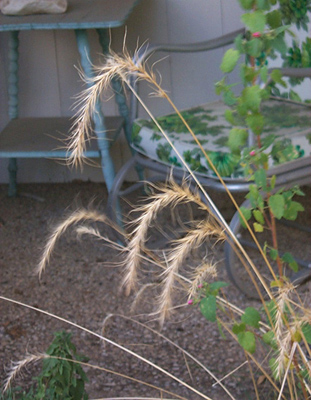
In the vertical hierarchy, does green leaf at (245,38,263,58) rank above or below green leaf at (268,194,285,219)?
above

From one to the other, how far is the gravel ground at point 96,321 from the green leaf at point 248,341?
→ 235 millimetres

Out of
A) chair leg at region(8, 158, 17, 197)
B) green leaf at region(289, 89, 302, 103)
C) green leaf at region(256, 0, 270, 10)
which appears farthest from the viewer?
chair leg at region(8, 158, 17, 197)

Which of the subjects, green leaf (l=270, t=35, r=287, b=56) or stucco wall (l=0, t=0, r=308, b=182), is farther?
stucco wall (l=0, t=0, r=308, b=182)

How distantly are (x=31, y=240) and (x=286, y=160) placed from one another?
1038mm

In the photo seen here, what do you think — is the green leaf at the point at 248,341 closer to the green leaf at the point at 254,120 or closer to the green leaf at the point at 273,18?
the green leaf at the point at 254,120

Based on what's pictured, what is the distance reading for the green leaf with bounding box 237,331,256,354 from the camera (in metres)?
0.96

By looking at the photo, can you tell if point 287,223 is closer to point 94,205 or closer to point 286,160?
point 286,160

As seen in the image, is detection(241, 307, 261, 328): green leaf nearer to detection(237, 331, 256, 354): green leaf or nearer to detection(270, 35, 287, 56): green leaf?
detection(237, 331, 256, 354): green leaf

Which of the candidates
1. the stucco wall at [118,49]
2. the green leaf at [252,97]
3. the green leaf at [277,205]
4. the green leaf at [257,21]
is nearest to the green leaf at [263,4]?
the green leaf at [257,21]

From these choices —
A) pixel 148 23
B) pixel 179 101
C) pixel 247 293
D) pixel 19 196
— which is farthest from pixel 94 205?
pixel 247 293

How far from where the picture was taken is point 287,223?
2.16m

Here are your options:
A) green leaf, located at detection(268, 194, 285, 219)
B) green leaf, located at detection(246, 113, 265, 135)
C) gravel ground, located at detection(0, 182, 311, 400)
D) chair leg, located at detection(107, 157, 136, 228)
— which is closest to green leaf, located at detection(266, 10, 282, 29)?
green leaf, located at detection(246, 113, 265, 135)

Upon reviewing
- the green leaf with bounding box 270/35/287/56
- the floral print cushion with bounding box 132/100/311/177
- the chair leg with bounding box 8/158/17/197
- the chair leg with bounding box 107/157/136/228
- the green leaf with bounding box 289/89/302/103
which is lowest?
the chair leg with bounding box 8/158/17/197

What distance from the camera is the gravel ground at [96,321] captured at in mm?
1409
